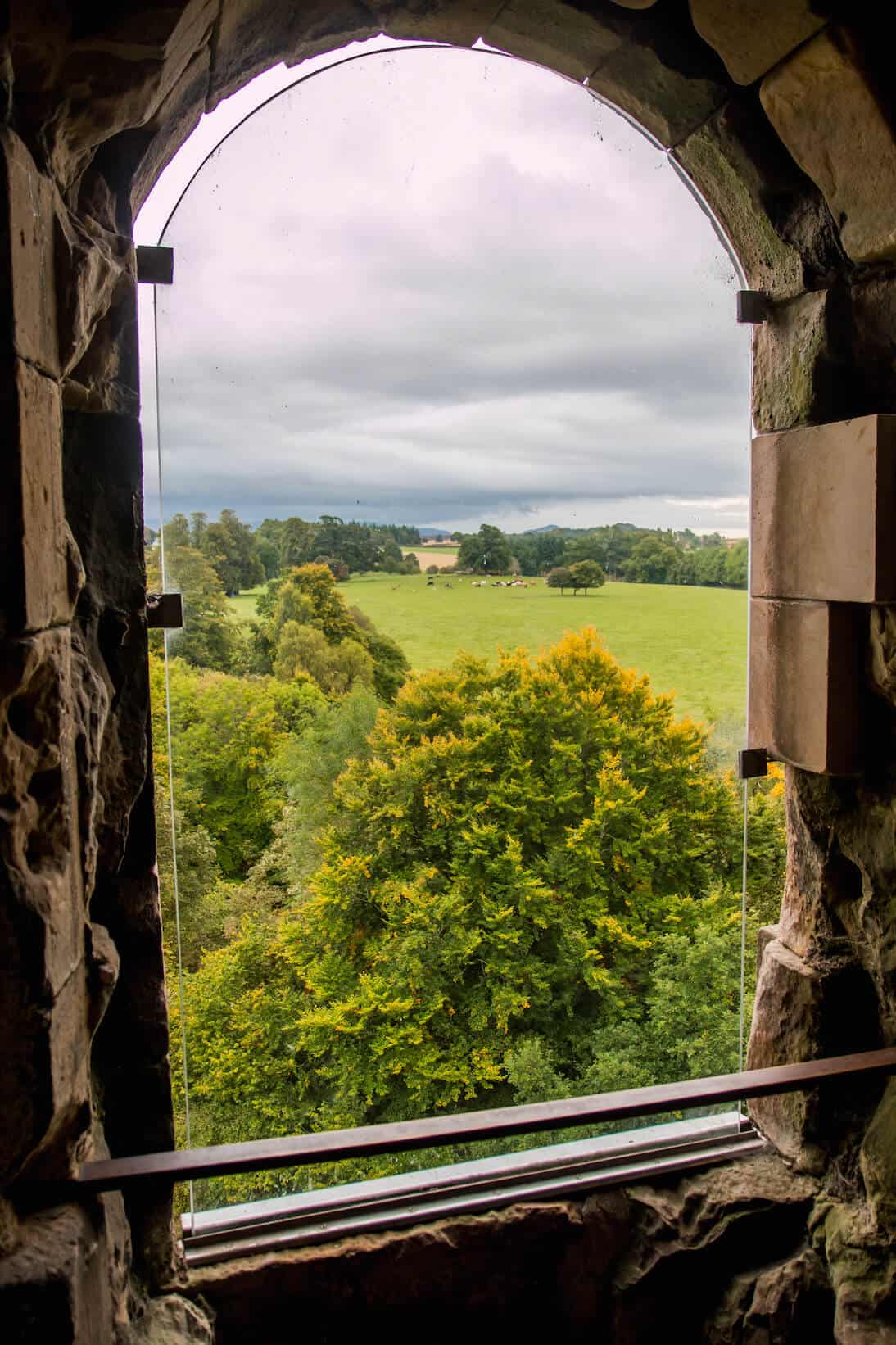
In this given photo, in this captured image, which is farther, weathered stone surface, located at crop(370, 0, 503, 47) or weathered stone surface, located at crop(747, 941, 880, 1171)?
weathered stone surface, located at crop(747, 941, 880, 1171)

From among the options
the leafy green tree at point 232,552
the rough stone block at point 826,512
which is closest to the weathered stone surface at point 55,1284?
the leafy green tree at point 232,552

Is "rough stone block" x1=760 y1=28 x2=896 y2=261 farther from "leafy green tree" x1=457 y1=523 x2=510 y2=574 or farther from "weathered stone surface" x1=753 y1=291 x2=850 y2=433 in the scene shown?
"leafy green tree" x1=457 y1=523 x2=510 y2=574

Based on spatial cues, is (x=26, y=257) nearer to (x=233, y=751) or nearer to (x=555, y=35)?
(x=555, y=35)

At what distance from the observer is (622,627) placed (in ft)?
7.86

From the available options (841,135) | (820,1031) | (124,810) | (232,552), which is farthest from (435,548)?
(820,1031)

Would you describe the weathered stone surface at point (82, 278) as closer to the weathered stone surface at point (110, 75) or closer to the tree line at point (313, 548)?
the weathered stone surface at point (110, 75)

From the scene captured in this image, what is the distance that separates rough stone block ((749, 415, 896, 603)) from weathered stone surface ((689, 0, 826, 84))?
72 centimetres

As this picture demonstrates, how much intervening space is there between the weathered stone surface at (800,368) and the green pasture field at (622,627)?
540 millimetres

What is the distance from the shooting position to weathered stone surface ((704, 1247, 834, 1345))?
180cm

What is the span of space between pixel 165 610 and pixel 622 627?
123 centimetres

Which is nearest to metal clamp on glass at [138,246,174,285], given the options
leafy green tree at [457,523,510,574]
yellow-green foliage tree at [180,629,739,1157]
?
leafy green tree at [457,523,510,574]

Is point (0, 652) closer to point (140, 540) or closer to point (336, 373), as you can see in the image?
point (140, 540)

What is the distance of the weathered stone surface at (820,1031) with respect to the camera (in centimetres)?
196

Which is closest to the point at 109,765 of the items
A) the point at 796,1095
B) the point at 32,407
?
the point at 32,407
